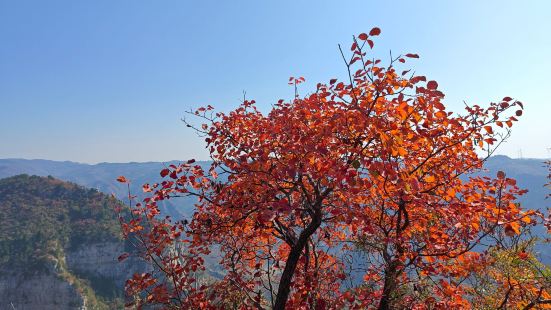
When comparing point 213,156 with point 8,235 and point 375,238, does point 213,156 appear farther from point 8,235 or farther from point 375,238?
point 8,235

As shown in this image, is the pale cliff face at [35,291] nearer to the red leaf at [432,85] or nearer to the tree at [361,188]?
the tree at [361,188]

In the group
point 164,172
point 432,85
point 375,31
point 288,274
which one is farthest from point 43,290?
point 432,85

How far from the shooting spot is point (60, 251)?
456ft

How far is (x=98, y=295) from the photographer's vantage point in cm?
13625

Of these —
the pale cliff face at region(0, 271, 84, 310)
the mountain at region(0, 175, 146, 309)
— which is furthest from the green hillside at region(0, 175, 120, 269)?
the pale cliff face at region(0, 271, 84, 310)

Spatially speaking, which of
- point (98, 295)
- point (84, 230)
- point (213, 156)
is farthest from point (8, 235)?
point (213, 156)

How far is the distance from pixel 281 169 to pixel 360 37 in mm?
2387

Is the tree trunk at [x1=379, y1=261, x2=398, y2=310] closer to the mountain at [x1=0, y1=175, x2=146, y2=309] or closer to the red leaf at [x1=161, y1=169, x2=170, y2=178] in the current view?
the red leaf at [x1=161, y1=169, x2=170, y2=178]

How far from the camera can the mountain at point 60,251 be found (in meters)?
128

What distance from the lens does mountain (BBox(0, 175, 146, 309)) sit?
12850 cm

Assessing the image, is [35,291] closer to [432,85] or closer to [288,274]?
[288,274]

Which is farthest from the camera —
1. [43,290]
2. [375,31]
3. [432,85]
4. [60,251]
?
[60,251]

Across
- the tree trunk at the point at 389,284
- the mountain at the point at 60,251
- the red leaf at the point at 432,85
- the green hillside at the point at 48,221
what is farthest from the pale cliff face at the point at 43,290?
the red leaf at the point at 432,85

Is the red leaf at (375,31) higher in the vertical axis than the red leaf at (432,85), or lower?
higher
